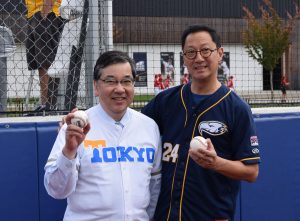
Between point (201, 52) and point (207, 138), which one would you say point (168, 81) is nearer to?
point (201, 52)

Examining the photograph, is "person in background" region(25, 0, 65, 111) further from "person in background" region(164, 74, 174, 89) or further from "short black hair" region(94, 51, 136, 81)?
"person in background" region(164, 74, 174, 89)

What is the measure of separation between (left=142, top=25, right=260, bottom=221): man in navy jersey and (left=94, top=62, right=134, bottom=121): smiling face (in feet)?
1.18

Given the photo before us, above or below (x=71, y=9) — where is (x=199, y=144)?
below

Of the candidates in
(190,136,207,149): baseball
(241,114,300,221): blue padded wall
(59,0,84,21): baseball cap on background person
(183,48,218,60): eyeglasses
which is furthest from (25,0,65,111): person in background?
(190,136,207,149): baseball

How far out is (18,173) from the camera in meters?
3.57

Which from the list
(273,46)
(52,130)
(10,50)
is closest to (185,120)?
(52,130)

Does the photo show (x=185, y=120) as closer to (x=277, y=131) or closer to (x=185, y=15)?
(x=277, y=131)

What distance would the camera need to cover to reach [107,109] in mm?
2881

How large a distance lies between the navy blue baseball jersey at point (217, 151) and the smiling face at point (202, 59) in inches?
4.9

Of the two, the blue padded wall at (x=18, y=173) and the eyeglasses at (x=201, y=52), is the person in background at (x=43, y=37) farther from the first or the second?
the eyeglasses at (x=201, y=52)

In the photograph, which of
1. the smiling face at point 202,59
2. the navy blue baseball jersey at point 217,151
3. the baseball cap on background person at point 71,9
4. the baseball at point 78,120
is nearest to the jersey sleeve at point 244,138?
the navy blue baseball jersey at point 217,151

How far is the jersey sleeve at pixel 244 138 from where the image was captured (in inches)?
110

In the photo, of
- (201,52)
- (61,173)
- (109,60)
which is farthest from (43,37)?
(61,173)

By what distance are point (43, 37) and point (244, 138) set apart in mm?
2333
